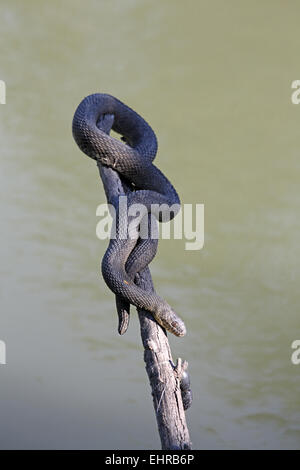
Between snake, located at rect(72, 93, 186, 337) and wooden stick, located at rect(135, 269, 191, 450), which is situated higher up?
snake, located at rect(72, 93, 186, 337)

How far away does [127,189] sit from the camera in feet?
9.13

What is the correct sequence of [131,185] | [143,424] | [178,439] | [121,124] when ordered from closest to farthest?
[178,439] < [131,185] < [121,124] < [143,424]

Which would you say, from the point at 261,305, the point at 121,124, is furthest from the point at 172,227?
the point at 121,124

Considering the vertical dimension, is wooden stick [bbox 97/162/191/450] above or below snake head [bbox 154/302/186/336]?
below

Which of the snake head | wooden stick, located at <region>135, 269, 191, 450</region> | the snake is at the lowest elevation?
wooden stick, located at <region>135, 269, 191, 450</region>

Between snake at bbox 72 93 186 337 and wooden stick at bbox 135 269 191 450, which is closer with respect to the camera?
wooden stick at bbox 135 269 191 450

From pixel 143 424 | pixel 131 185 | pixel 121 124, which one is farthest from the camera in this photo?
pixel 143 424

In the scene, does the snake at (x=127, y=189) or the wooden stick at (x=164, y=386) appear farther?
the snake at (x=127, y=189)

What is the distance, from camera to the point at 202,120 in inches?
195

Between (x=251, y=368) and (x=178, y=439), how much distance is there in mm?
2950

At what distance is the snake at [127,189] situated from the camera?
228 cm

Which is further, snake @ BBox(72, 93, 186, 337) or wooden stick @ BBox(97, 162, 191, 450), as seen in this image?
snake @ BBox(72, 93, 186, 337)

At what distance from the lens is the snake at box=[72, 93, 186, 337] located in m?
2.28
